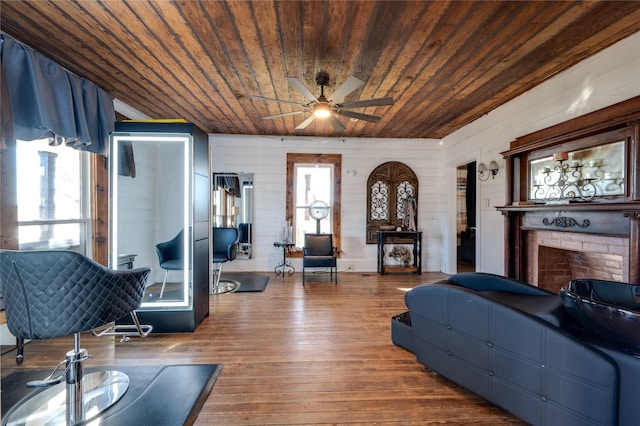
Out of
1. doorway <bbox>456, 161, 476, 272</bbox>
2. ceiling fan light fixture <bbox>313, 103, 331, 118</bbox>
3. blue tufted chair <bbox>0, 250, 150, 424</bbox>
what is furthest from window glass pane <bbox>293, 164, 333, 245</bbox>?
blue tufted chair <bbox>0, 250, 150, 424</bbox>

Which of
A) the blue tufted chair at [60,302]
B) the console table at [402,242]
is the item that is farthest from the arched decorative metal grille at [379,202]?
the blue tufted chair at [60,302]

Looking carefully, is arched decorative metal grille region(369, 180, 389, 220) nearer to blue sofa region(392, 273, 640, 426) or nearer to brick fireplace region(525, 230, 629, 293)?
brick fireplace region(525, 230, 629, 293)

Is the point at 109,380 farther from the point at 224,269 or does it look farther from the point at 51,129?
the point at 224,269

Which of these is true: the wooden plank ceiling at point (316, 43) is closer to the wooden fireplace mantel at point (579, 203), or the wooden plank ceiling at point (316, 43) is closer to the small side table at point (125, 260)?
the wooden fireplace mantel at point (579, 203)

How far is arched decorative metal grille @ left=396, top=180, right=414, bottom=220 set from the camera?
18.4ft

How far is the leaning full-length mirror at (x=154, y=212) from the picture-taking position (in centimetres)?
268

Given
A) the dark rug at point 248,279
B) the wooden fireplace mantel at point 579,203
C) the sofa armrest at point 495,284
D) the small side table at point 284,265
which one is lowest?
the dark rug at point 248,279

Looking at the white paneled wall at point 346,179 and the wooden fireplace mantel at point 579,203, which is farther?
the white paneled wall at point 346,179

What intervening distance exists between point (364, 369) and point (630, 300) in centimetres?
172

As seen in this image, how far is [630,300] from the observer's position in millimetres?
1566

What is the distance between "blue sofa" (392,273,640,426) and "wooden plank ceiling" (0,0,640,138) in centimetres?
201

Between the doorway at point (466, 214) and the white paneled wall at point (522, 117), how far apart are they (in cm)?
129

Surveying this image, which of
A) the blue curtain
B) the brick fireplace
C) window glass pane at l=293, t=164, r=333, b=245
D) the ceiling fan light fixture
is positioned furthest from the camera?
Result: window glass pane at l=293, t=164, r=333, b=245

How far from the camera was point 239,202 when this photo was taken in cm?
538
